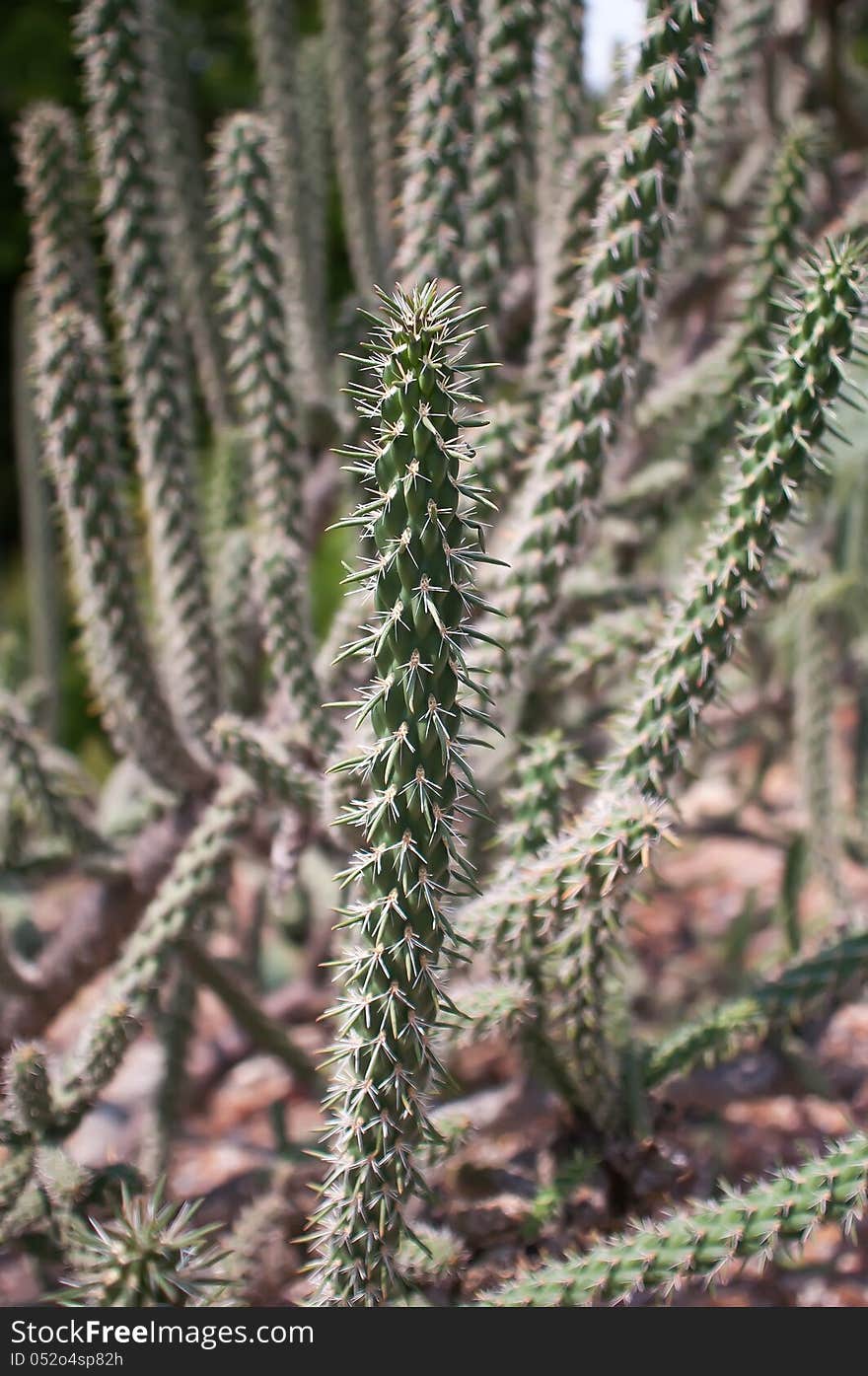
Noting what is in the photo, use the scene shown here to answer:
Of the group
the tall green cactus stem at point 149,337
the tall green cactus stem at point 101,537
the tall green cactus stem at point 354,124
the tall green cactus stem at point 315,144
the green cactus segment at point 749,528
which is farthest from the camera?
the tall green cactus stem at point 315,144

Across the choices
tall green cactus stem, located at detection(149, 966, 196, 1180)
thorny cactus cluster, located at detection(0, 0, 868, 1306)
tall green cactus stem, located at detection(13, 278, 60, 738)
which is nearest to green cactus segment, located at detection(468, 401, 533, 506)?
thorny cactus cluster, located at detection(0, 0, 868, 1306)

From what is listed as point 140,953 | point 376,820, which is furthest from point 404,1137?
point 140,953

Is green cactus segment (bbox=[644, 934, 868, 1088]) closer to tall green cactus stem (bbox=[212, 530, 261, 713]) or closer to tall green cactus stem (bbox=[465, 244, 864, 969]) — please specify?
tall green cactus stem (bbox=[465, 244, 864, 969])

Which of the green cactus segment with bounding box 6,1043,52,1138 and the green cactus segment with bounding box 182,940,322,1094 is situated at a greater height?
the green cactus segment with bounding box 6,1043,52,1138

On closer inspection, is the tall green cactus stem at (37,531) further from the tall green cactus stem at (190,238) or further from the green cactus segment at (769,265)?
the green cactus segment at (769,265)

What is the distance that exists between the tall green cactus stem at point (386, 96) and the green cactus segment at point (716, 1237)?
7.99ft

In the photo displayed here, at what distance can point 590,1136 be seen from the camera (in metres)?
1.98

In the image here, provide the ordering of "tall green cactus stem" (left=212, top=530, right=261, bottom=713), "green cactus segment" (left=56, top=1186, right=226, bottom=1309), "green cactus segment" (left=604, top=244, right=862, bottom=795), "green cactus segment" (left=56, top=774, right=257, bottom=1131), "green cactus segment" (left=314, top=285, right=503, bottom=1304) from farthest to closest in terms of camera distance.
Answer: "tall green cactus stem" (left=212, top=530, right=261, bottom=713)
"green cactus segment" (left=56, top=774, right=257, bottom=1131)
"green cactus segment" (left=604, top=244, right=862, bottom=795)
"green cactus segment" (left=56, top=1186, right=226, bottom=1309)
"green cactus segment" (left=314, top=285, right=503, bottom=1304)

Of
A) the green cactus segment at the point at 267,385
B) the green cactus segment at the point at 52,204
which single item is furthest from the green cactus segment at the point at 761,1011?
the green cactus segment at the point at 52,204

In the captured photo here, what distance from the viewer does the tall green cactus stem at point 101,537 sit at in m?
2.07

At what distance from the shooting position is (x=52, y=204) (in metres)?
2.29

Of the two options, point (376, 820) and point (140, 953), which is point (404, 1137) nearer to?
point (376, 820)

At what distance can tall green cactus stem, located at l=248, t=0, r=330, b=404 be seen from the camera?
297cm

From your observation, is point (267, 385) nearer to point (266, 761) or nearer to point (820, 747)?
point (266, 761)
